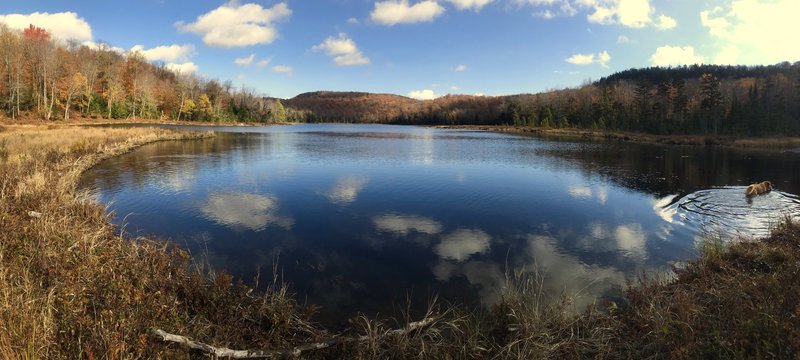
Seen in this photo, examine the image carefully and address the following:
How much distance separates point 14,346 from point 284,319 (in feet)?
10.6

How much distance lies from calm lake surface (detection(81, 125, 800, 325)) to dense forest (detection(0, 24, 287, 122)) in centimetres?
5922

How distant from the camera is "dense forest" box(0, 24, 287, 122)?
67.6 m

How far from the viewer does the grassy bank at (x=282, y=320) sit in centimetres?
472

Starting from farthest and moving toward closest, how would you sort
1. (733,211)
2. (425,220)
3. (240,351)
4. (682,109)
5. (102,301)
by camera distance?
1. (682,109)
2. (733,211)
3. (425,220)
4. (102,301)
5. (240,351)

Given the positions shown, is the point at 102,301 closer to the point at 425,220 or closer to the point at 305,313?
the point at 305,313

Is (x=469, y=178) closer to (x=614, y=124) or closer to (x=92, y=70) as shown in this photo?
(x=614, y=124)

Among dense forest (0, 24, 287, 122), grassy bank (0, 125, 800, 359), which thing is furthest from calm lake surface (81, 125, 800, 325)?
dense forest (0, 24, 287, 122)

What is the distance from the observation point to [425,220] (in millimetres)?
14930

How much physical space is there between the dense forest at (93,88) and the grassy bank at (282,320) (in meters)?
78.3

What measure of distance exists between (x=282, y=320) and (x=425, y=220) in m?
8.89

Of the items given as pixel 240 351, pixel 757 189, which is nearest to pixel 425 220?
pixel 240 351

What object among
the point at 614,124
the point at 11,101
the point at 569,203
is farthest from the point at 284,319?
the point at 614,124

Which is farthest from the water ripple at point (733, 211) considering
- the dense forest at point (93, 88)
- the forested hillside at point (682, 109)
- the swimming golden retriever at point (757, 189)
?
the dense forest at point (93, 88)

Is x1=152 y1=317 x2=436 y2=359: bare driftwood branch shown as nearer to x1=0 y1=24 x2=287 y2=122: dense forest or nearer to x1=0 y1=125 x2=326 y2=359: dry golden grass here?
x1=0 y1=125 x2=326 y2=359: dry golden grass
